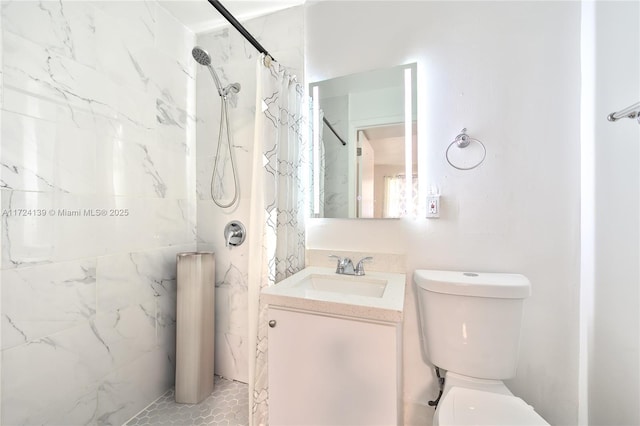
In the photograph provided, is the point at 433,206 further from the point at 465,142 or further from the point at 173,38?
the point at 173,38

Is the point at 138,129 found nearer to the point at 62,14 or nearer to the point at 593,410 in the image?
the point at 62,14

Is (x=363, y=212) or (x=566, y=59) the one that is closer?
(x=566, y=59)

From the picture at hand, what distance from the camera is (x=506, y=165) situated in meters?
1.22

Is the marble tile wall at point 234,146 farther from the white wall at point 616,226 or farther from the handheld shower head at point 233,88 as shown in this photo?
the white wall at point 616,226

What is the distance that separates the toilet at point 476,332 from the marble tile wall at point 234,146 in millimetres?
1143

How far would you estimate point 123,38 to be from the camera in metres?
1.32

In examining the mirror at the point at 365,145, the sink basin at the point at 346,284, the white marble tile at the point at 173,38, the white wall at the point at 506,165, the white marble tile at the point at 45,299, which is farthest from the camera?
the white marble tile at the point at 173,38

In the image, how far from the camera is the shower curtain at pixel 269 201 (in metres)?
1.19

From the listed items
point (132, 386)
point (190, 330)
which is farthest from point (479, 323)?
point (132, 386)

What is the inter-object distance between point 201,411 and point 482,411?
1.39m

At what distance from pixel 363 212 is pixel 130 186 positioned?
127 cm

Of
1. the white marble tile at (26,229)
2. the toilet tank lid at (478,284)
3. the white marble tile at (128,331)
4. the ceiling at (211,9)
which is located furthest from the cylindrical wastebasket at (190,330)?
the ceiling at (211,9)

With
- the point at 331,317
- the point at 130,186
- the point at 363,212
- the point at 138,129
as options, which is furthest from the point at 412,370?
the point at 138,129

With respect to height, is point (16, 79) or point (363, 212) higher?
point (16, 79)
